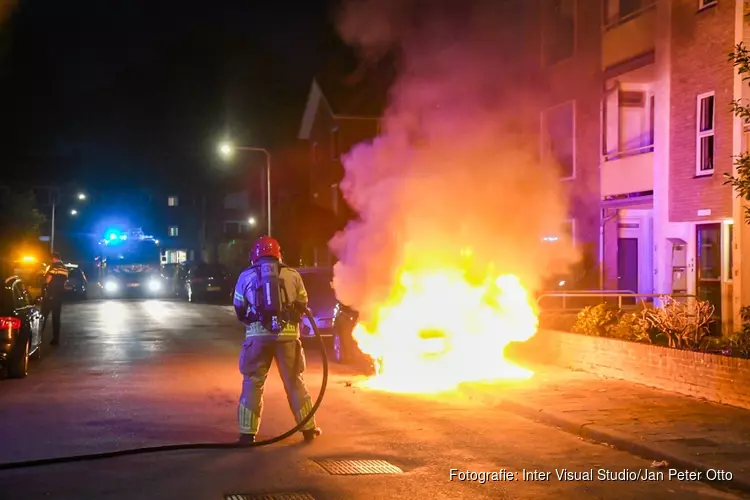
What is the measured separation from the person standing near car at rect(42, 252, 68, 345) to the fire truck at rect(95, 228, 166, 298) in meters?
24.0

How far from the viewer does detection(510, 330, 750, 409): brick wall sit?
984 cm

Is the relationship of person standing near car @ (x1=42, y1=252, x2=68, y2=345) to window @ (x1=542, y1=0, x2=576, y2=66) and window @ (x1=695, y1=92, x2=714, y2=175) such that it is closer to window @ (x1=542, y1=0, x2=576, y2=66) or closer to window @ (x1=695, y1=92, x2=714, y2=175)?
window @ (x1=695, y1=92, x2=714, y2=175)

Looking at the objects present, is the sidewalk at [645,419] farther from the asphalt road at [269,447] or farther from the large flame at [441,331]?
the large flame at [441,331]

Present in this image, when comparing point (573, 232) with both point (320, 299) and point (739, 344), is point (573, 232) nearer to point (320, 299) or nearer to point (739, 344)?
point (320, 299)

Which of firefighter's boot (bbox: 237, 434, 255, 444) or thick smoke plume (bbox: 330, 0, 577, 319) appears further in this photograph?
thick smoke plume (bbox: 330, 0, 577, 319)

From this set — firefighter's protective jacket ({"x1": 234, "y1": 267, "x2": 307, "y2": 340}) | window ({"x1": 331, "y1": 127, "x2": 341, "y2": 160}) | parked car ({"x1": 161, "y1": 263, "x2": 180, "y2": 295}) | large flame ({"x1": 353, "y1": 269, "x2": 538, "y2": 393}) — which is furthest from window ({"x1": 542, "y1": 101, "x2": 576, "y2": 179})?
parked car ({"x1": 161, "y1": 263, "x2": 180, "y2": 295})

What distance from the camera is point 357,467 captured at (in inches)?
283

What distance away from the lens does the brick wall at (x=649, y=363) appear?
9.84m

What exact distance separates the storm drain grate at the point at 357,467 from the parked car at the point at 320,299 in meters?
8.56

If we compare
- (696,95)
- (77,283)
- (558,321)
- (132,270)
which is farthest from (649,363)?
(132,270)

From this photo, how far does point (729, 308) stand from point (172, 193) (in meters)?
63.0

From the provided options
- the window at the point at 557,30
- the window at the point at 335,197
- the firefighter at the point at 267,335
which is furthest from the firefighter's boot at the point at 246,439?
the window at the point at 335,197

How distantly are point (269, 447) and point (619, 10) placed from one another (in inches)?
625

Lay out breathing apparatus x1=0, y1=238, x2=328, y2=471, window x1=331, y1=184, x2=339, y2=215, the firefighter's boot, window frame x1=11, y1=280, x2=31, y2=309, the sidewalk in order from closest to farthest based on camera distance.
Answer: the sidewalk → breathing apparatus x1=0, y1=238, x2=328, y2=471 → the firefighter's boot → window frame x1=11, y1=280, x2=31, y2=309 → window x1=331, y1=184, x2=339, y2=215
